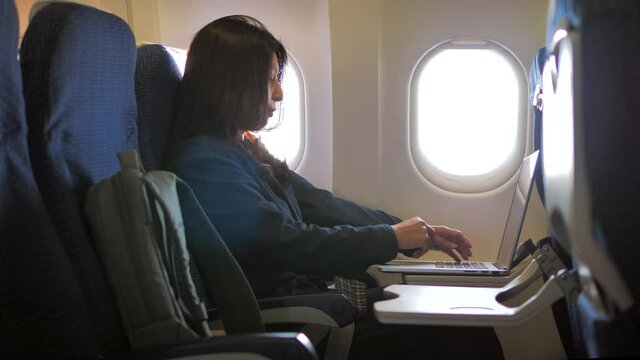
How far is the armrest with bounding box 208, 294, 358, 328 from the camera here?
135cm

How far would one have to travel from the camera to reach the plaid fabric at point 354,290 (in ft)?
5.85

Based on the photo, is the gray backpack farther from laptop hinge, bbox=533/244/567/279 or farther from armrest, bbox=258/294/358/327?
laptop hinge, bbox=533/244/567/279

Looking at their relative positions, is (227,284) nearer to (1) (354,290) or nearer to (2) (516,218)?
(1) (354,290)

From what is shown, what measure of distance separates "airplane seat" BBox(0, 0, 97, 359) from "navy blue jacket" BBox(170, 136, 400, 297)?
45 centimetres

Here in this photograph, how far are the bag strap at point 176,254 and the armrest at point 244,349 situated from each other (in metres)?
0.11

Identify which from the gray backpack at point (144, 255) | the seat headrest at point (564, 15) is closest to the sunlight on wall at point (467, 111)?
the seat headrest at point (564, 15)

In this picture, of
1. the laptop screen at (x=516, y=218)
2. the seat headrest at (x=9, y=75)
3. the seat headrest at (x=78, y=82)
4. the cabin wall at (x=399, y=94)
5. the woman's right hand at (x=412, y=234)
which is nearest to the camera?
the seat headrest at (x=9, y=75)

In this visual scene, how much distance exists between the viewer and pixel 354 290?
5.97 ft

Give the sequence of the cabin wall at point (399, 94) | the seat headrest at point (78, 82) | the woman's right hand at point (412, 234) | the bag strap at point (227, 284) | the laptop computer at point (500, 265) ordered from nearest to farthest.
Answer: the seat headrest at point (78, 82) → the bag strap at point (227, 284) → the woman's right hand at point (412, 234) → the laptop computer at point (500, 265) → the cabin wall at point (399, 94)

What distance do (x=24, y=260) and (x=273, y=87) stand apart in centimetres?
89

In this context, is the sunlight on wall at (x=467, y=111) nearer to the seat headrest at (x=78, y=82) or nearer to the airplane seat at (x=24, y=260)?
the seat headrest at (x=78, y=82)

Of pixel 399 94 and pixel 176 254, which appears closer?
pixel 176 254

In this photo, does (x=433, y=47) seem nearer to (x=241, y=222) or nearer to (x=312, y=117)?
(x=312, y=117)

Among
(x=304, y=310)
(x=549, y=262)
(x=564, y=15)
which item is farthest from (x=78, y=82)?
(x=549, y=262)
